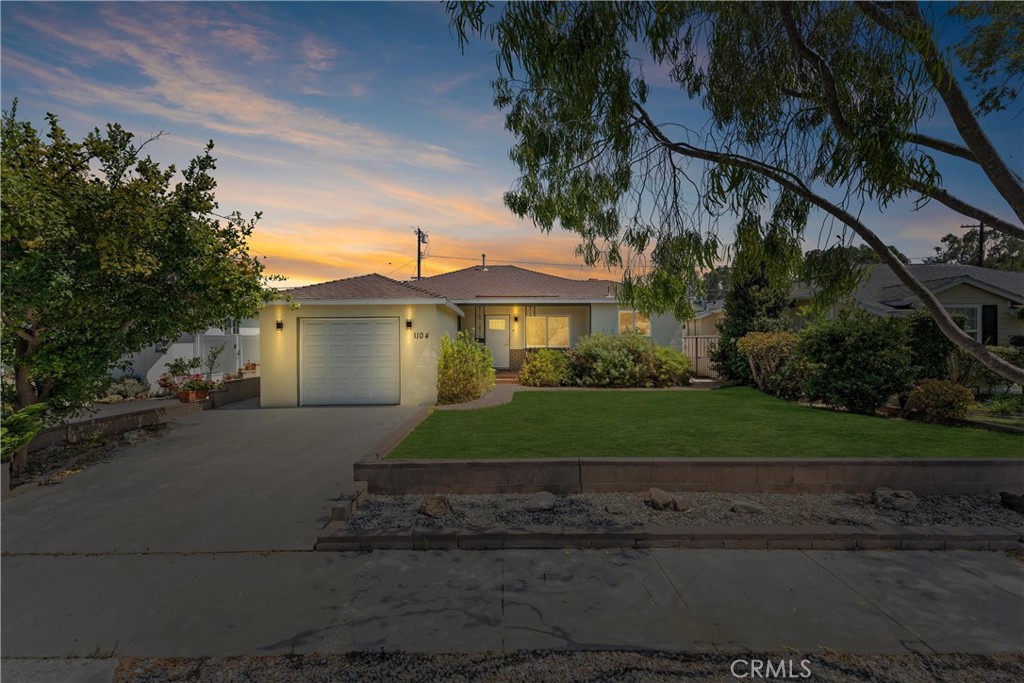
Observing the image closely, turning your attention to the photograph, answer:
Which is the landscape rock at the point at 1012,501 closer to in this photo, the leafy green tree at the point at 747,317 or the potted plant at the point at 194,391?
the leafy green tree at the point at 747,317

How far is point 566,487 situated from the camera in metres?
5.78

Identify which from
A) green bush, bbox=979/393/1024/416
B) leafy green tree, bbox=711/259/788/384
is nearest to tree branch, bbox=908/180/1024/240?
green bush, bbox=979/393/1024/416

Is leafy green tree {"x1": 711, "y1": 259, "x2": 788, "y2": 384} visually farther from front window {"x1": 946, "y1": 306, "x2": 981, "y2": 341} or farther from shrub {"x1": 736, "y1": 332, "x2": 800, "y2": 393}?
front window {"x1": 946, "y1": 306, "x2": 981, "y2": 341}

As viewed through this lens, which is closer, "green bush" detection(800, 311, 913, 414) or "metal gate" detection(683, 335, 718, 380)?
"green bush" detection(800, 311, 913, 414)

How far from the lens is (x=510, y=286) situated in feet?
72.9

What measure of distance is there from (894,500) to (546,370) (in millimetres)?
11264

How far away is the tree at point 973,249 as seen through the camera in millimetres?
30656

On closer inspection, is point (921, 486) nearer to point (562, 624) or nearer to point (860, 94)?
point (860, 94)

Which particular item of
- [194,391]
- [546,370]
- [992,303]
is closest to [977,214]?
[546,370]

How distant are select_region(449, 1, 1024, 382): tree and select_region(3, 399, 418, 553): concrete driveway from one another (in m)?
4.31

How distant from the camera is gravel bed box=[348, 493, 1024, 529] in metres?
4.93

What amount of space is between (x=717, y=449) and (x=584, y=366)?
926cm

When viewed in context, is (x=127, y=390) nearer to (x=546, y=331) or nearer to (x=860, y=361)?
(x=546, y=331)

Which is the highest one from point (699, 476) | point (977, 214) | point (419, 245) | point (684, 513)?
point (419, 245)
